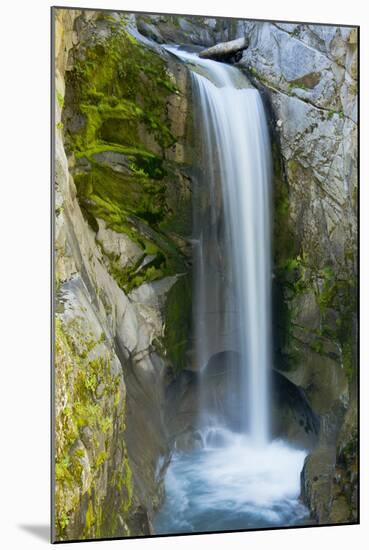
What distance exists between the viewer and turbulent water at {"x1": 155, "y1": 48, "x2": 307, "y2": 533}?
258 inches

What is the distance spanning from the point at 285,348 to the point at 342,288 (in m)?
0.52

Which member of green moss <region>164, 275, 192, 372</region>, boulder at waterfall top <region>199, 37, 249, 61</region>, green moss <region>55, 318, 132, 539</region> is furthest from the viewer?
boulder at waterfall top <region>199, 37, 249, 61</region>

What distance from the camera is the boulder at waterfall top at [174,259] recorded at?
6.26 meters

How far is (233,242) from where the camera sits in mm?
6629

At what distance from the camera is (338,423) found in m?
6.90

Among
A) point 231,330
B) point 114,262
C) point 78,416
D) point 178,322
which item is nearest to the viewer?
point 78,416

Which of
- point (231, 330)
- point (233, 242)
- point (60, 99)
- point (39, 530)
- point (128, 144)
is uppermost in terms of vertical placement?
point (60, 99)

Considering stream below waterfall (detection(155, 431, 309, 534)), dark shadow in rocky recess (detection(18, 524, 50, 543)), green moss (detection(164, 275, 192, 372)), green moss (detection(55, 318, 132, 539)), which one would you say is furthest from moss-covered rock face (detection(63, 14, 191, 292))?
dark shadow in rocky recess (detection(18, 524, 50, 543))

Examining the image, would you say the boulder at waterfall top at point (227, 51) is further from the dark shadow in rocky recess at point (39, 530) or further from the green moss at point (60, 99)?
the dark shadow in rocky recess at point (39, 530)

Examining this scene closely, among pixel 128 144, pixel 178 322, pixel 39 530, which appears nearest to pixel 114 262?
pixel 178 322

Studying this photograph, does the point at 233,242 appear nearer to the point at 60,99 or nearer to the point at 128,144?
the point at 128,144

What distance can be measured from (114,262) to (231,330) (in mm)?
800

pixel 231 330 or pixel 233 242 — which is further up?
pixel 233 242

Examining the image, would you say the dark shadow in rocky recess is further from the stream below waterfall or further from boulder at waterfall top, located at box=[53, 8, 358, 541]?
the stream below waterfall
